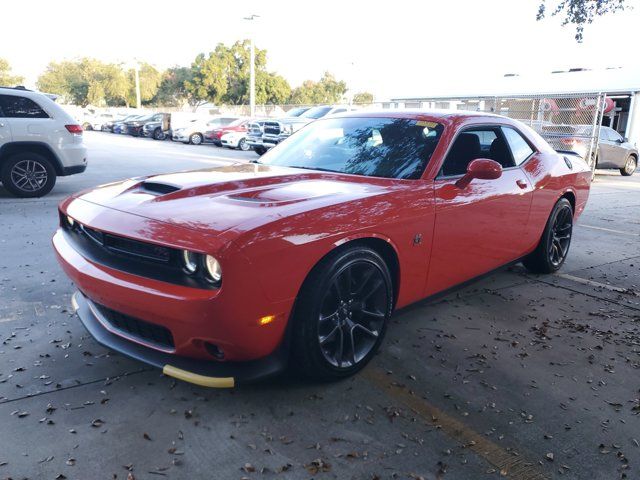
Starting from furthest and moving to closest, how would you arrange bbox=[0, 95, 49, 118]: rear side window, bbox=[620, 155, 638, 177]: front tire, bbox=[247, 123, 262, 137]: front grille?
bbox=[247, 123, 262, 137]: front grille < bbox=[620, 155, 638, 177]: front tire < bbox=[0, 95, 49, 118]: rear side window

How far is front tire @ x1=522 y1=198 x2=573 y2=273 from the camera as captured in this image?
5.05 m

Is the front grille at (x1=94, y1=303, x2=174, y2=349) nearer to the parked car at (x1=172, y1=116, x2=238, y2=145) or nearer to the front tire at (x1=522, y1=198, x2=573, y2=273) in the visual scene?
the front tire at (x1=522, y1=198, x2=573, y2=273)

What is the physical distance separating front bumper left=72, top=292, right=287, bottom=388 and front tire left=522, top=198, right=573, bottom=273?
10.8 ft

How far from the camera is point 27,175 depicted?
8539 mm

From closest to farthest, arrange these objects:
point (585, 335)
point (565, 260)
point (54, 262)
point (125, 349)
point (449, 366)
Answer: point (125, 349), point (449, 366), point (585, 335), point (54, 262), point (565, 260)

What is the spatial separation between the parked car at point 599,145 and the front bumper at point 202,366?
13193mm

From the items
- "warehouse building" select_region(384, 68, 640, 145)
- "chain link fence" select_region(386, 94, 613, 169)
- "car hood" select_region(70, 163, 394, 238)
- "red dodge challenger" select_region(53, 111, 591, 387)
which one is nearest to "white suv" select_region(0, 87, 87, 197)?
"red dodge challenger" select_region(53, 111, 591, 387)

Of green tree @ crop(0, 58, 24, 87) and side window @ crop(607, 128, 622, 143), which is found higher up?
green tree @ crop(0, 58, 24, 87)

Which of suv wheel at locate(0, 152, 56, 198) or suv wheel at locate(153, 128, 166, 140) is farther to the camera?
suv wheel at locate(153, 128, 166, 140)

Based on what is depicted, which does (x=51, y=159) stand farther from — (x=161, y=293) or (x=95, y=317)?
(x=161, y=293)

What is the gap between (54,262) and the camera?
16.8 feet

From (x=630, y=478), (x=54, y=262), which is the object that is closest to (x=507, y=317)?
(x=630, y=478)

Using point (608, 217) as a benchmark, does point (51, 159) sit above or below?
above

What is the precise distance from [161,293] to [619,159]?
55.6 ft
